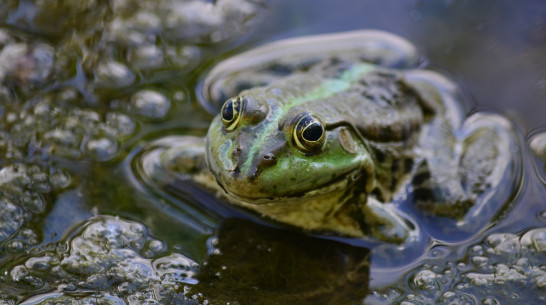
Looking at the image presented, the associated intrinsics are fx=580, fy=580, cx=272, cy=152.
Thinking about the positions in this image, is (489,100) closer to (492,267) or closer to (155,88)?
(492,267)

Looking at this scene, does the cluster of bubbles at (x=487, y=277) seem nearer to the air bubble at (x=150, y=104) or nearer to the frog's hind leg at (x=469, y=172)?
the frog's hind leg at (x=469, y=172)

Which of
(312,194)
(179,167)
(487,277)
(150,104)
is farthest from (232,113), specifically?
(487,277)

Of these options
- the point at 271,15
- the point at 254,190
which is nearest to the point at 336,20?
the point at 271,15

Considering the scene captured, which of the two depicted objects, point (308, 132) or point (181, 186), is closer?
point (308, 132)

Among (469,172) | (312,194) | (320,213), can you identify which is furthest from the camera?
(469,172)

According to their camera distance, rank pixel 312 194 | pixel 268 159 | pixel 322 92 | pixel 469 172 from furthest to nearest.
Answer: pixel 469 172
pixel 322 92
pixel 312 194
pixel 268 159

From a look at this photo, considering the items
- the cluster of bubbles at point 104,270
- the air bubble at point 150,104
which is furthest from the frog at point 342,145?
the cluster of bubbles at point 104,270

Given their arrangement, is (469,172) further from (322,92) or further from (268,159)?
(268,159)
